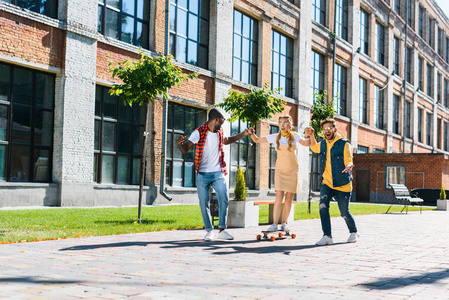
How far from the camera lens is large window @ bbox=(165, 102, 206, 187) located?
1931 centimetres

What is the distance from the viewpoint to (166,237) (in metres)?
A: 8.20

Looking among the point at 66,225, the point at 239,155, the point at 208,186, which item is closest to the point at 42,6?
the point at 66,225

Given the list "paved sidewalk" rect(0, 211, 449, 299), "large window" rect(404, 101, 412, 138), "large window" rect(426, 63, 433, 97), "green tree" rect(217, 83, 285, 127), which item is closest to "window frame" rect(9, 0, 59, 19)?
"green tree" rect(217, 83, 285, 127)

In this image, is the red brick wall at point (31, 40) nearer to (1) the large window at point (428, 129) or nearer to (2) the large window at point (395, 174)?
(2) the large window at point (395, 174)

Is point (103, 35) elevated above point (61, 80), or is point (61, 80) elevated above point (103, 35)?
point (103, 35)

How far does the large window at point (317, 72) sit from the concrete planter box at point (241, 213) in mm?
20217

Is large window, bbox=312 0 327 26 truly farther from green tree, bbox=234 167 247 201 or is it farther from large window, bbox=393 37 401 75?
green tree, bbox=234 167 247 201

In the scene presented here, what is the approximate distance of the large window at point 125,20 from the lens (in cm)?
1673

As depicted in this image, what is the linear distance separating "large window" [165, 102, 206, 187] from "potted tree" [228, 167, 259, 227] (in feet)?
29.6

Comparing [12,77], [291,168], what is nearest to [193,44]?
[12,77]

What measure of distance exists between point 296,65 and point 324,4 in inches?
234

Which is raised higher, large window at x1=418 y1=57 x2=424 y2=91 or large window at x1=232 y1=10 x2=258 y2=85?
large window at x1=418 y1=57 x2=424 y2=91

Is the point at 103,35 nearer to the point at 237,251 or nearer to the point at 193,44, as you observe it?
the point at 193,44

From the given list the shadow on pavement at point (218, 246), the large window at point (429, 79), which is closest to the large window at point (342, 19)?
the large window at point (429, 79)
